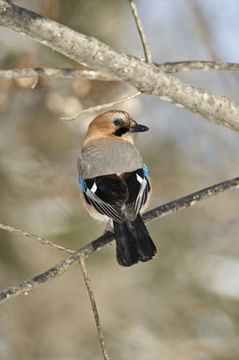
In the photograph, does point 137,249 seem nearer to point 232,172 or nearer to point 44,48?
point 44,48

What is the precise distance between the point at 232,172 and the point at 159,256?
5.54 ft

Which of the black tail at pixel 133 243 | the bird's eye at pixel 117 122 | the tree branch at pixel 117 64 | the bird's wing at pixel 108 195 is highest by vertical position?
the bird's eye at pixel 117 122

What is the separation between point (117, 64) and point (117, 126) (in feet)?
7.15

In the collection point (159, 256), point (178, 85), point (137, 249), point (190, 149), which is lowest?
point (137, 249)

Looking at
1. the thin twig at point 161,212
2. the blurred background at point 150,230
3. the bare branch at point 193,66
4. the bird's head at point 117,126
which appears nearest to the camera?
the thin twig at point 161,212

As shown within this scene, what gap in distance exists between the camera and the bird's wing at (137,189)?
14.8ft

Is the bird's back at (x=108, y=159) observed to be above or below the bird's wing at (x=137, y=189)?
above

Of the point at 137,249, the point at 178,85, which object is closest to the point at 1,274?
the point at 137,249

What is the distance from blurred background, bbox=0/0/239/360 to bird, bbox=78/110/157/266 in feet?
7.84

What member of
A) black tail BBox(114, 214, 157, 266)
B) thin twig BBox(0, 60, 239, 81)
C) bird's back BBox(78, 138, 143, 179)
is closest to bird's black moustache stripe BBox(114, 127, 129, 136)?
bird's back BBox(78, 138, 143, 179)

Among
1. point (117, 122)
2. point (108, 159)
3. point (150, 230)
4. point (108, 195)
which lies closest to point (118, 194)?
point (108, 195)

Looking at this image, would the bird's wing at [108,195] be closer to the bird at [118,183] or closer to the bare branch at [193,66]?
the bird at [118,183]

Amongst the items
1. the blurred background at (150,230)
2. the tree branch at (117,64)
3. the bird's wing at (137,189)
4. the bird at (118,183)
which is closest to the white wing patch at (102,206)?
the bird at (118,183)

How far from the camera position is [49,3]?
5.91 meters
